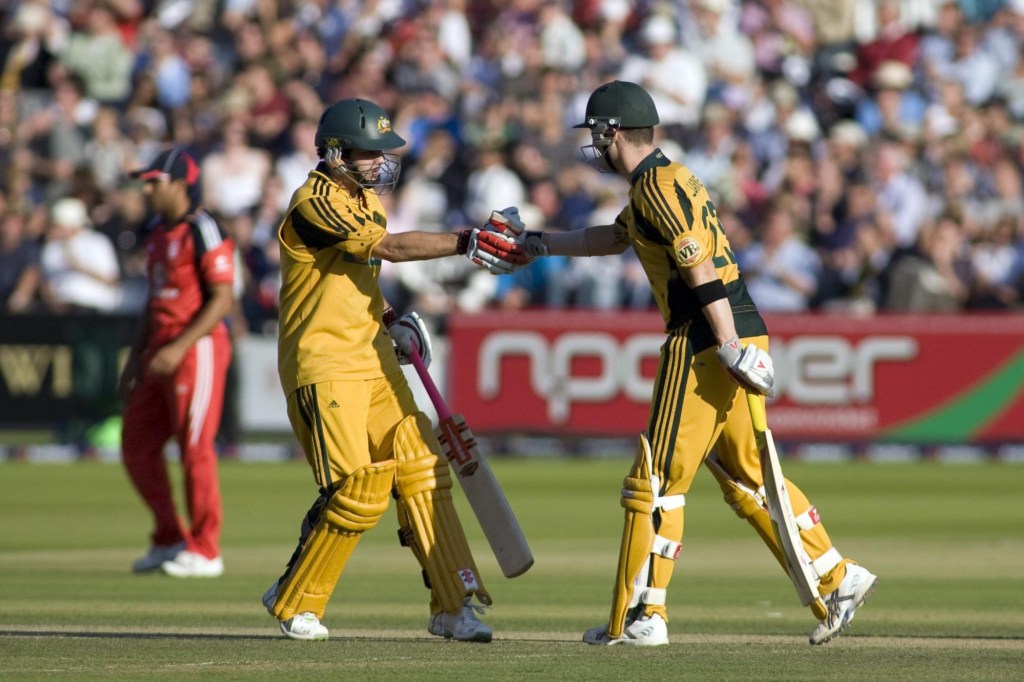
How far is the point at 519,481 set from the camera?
668 inches

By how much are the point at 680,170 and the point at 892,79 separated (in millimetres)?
15098

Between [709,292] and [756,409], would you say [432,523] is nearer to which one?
[756,409]

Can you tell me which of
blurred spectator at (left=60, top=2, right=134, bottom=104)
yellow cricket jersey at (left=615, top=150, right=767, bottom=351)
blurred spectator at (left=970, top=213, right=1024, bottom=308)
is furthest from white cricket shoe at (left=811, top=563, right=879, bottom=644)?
blurred spectator at (left=60, top=2, right=134, bottom=104)

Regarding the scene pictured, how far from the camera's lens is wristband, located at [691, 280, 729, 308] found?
7.66 meters

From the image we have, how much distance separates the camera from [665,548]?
7.82 metres

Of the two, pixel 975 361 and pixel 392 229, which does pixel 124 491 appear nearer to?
pixel 392 229

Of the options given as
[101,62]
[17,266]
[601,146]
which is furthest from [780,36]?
[601,146]

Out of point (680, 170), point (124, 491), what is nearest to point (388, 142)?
point (680, 170)

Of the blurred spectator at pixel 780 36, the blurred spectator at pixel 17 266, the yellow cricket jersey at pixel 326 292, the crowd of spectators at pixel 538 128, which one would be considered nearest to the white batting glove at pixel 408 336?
the yellow cricket jersey at pixel 326 292

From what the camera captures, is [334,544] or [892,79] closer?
[334,544]

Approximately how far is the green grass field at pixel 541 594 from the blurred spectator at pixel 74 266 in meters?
2.94

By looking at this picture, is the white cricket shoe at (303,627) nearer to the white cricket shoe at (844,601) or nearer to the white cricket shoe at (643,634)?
the white cricket shoe at (643,634)

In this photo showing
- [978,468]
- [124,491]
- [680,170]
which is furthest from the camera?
[978,468]

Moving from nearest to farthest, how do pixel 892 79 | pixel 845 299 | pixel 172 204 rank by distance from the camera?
pixel 172 204 < pixel 845 299 < pixel 892 79
